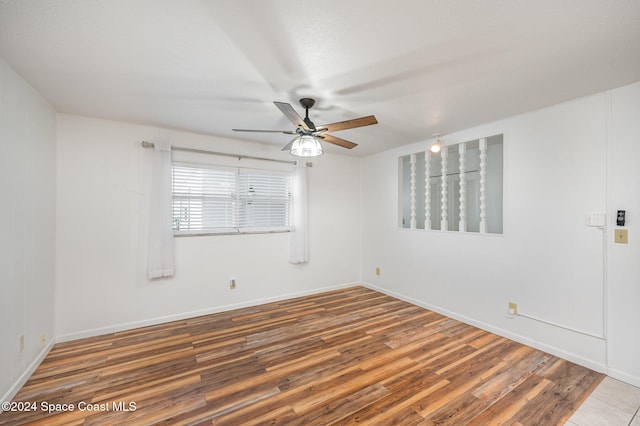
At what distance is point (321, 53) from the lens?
1.79m

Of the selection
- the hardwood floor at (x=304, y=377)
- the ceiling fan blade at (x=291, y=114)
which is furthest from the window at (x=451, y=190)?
the ceiling fan blade at (x=291, y=114)

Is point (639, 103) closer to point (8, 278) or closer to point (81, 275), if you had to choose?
point (8, 278)

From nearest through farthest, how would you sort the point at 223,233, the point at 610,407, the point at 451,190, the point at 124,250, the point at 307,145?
the point at 610,407, the point at 307,145, the point at 124,250, the point at 223,233, the point at 451,190

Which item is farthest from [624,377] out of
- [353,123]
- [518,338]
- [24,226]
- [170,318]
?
[24,226]

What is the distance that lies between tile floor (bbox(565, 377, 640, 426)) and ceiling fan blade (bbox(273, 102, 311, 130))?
9.39 ft

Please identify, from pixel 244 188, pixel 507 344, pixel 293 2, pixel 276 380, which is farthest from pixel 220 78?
pixel 507 344

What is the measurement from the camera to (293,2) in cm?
137

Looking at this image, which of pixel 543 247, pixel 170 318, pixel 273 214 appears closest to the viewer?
pixel 543 247

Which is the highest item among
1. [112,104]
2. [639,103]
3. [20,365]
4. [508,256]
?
[112,104]

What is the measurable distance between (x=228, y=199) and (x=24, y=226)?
6.53 feet

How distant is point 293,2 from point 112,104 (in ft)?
7.54

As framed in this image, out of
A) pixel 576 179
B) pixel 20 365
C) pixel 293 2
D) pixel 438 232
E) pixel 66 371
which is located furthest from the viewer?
pixel 438 232

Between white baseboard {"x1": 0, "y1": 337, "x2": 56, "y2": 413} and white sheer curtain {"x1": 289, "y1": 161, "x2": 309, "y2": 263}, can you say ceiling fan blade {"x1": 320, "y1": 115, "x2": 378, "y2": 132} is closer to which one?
white sheer curtain {"x1": 289, "y1": 161, "x2": 309, "y2": 263}

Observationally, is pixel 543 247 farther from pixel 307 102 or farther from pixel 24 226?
pixel 24 226
